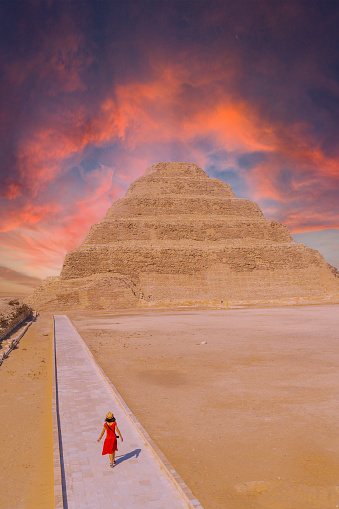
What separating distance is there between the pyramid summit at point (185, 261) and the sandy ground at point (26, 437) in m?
30.9

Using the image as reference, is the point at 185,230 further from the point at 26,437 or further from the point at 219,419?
the point at 26,437

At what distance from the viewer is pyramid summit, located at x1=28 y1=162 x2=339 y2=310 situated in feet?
139

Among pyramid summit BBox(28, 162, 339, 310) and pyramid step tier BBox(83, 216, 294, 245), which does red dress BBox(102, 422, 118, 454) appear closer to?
pyramid summit BBox(28, 162, 339, 310)

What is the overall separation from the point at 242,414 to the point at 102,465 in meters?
3.02

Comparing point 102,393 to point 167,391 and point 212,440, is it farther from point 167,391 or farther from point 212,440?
point 212,440

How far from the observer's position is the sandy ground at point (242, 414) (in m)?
4.41

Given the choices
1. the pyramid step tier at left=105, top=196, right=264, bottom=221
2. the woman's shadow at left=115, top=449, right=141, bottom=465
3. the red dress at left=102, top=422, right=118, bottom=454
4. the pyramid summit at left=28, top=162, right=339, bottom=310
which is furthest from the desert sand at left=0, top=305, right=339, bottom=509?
the pyramid step tier at left=105, top=196, right=264, bottom=221

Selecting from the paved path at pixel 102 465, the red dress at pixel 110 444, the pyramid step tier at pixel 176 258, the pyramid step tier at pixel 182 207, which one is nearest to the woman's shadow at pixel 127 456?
the paved path at pixel 102 465

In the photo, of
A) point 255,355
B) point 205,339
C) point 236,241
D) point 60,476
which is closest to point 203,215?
point 236,241

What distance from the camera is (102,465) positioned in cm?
460

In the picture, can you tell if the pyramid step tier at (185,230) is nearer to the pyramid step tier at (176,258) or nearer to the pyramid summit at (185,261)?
the pyramid summit at (185,261)

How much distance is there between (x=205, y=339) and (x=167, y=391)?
26.6ft

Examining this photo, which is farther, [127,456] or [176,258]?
[176,258]

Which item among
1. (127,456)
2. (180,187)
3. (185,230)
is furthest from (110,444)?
(180,187)
